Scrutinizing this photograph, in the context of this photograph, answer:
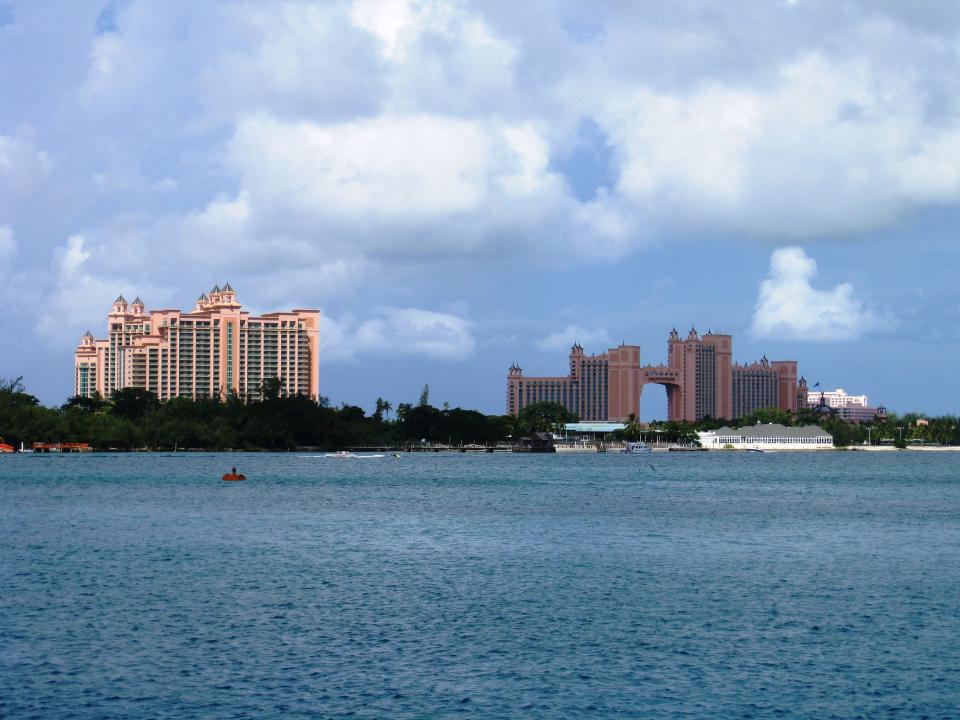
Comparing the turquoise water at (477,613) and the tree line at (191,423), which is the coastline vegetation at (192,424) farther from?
the turquoise water at (477,613)

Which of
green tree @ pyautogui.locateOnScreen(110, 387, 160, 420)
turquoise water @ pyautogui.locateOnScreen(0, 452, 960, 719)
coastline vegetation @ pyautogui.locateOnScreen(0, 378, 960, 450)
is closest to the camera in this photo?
turquoise water @ pyautogui.locateOnScreen(0, 452, 960, 719)

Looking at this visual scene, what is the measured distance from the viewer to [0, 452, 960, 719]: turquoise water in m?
21.8

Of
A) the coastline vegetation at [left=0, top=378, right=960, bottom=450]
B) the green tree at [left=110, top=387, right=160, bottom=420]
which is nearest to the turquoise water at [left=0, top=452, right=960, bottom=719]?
the coastline vegetation at [left=0, top=378, right=960, bottom=450]

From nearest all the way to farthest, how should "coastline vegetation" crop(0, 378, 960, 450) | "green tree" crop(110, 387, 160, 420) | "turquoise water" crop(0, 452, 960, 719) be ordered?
"turquoise water" crop(0, 452, 960, 719) → "coastline vegetation" crop(0, 378, 960, 450) → "green tree" crop(110, 387, 160, 420)

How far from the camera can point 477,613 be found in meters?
29.8

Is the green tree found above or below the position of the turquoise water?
above

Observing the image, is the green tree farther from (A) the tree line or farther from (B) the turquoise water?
(B) the turquoise water

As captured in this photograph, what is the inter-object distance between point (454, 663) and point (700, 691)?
495 cm

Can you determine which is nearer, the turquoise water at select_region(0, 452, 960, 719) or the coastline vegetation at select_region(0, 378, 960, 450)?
the turquoise water at select_region(0, 452, 960, 719)

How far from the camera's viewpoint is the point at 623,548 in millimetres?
44156

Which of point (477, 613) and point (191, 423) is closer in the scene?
point (477, 613)

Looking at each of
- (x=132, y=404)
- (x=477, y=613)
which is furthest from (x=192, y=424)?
(x=477, y=613)

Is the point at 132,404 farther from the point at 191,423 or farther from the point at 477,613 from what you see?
the point at 477,613

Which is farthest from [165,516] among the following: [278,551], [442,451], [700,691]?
[442,451]
